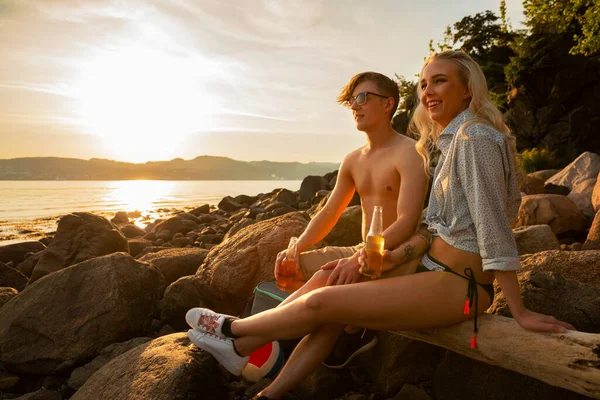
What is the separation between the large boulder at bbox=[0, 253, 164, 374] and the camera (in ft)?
17.0

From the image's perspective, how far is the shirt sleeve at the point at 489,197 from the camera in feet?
8.85

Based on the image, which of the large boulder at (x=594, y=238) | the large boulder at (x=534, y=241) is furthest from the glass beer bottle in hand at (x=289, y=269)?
the large boulder at (x=594, y=238)

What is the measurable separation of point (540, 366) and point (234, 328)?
211cm

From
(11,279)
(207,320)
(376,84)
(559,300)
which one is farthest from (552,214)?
(11,279)

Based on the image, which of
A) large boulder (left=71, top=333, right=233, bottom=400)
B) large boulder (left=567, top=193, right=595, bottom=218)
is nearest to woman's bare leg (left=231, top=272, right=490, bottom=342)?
large boulder (left=71, top=333, right=233, bottom=400)

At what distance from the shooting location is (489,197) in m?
2.72

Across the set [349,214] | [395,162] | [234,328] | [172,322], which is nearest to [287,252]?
[234,328]

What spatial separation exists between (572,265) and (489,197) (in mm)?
2196

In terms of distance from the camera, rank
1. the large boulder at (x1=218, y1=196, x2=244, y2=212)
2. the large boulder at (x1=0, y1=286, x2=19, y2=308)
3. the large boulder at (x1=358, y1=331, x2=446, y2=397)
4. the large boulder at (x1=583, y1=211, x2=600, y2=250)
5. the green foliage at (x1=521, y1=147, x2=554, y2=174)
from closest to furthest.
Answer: the large boulder at (x1=358, y1=331, x2=446, y2=397)
the large boulder at (x1=0, y1=286, x2=19, y2=308)
the large boulder at (x1=583, y1=211, x2=600, y2=250)
the green foliage at (x1=521, y1=147, x2=554, y2=174)
the large boulder at (x1=218, y1=196, x2=244, y2=212)

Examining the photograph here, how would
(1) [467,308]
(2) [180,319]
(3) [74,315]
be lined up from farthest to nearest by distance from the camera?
(2) [180,319] < (3) [74,315] < (1) [467,308]

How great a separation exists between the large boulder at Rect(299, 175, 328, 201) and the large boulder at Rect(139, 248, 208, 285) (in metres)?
17.6

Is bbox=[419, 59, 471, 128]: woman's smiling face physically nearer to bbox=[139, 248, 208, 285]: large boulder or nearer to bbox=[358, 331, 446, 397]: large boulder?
bbox=[358, 331, 446, 397]: large boulder

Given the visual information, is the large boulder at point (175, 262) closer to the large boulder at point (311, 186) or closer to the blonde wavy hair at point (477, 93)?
the blonde wavy hair at point (477, 93)

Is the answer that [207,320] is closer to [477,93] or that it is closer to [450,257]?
[450,257]
